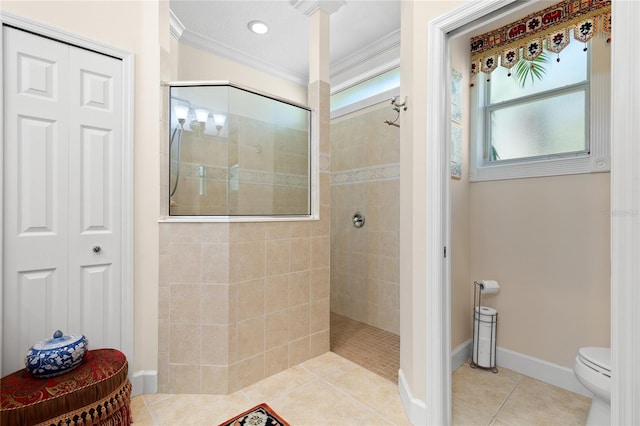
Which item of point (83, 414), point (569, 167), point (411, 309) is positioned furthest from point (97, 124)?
point (569, 167)

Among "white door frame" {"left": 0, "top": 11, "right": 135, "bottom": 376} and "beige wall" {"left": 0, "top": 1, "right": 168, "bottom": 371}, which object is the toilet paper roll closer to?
"beige wall" {"left": 0, "top": 1, "right": 168, "bottom": 371}

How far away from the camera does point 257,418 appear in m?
1.63

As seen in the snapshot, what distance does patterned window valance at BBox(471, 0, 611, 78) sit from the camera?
1770 millimetres

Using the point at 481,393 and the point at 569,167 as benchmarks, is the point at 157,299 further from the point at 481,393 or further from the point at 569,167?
the point at 569,167

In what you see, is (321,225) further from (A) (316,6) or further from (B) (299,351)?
(A) (316,6)

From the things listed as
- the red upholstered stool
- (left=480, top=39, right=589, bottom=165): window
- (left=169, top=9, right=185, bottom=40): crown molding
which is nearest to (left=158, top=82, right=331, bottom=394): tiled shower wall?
the red upholstered stool

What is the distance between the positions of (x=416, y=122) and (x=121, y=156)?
5.59ft

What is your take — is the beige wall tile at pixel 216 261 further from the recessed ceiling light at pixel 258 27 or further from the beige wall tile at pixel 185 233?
the recessed ceiling light at pixel 258 27

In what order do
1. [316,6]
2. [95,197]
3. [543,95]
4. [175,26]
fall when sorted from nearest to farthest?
[95,197] < [543,95] < [316,6] < [175,26]

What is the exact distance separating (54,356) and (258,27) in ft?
8.95

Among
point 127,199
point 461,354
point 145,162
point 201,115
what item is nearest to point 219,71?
point 201,115

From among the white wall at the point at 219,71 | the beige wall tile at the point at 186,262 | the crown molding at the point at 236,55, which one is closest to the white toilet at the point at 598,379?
the beige wall tile at the point at 186,262

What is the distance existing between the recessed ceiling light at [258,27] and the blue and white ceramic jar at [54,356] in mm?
2621

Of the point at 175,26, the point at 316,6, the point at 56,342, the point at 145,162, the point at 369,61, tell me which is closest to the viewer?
the point at 56,342
